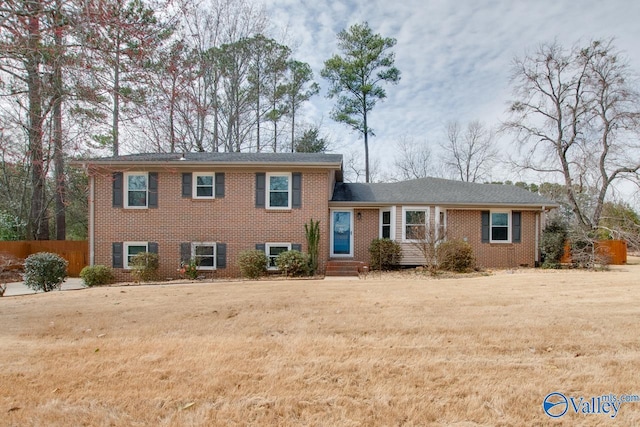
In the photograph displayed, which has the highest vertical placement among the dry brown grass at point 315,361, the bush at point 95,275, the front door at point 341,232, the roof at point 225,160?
the roof at point 225,160

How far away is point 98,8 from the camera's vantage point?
14.5ft

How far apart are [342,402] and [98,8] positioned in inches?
213

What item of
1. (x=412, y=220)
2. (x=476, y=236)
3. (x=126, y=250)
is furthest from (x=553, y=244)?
(x=126, y=250)

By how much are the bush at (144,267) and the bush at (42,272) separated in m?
2.19

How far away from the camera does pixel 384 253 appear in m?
13.5

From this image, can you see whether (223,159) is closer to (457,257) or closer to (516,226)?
(457,257)

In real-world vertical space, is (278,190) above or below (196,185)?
below

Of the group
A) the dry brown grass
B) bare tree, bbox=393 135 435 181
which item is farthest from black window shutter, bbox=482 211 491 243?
bare tree, bbox=393 135 435 181

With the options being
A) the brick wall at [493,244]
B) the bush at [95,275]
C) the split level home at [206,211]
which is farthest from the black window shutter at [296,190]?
the bush at [95,275]

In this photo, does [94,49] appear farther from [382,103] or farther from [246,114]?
[382,103]

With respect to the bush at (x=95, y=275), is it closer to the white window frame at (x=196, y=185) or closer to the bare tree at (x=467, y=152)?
the white window frame at (x=196, y=185)

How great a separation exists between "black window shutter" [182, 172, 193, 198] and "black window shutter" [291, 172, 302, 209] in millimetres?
3929

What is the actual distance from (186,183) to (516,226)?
13632 millimetres

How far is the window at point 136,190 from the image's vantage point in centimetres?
1318
